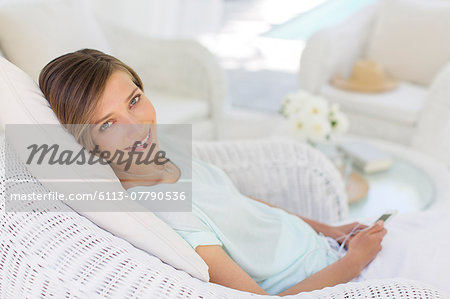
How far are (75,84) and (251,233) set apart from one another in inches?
18.7

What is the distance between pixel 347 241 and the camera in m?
1.07

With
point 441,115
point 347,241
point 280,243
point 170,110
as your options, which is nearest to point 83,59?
point 280,243

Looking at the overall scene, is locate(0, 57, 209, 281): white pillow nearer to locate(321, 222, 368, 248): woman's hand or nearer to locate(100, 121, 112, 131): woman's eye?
locate(100, 121, 112, 131): woman's eye

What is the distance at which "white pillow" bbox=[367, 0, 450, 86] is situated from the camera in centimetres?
234

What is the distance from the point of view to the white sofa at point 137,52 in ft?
2.80

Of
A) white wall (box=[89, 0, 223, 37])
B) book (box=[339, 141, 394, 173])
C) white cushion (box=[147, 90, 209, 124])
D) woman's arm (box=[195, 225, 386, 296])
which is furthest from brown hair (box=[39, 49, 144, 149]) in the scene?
white wall (box=[89, 0, 223, 37])

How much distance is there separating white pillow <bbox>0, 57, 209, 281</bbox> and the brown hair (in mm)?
20

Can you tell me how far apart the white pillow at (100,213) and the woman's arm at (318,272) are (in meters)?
0.05

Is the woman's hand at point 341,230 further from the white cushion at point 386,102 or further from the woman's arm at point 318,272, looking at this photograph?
the white cushion at point 386,102

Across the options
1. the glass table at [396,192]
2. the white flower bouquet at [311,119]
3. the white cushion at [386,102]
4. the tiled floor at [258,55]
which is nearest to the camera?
the glass table at [396,192]

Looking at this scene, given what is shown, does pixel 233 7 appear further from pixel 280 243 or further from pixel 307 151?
pixel 280 243

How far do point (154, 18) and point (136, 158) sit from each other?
240 cm

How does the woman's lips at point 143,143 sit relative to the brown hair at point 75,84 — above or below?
below

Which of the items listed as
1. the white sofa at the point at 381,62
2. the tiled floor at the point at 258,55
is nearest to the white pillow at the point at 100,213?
the white sofa at the point at 381,62
